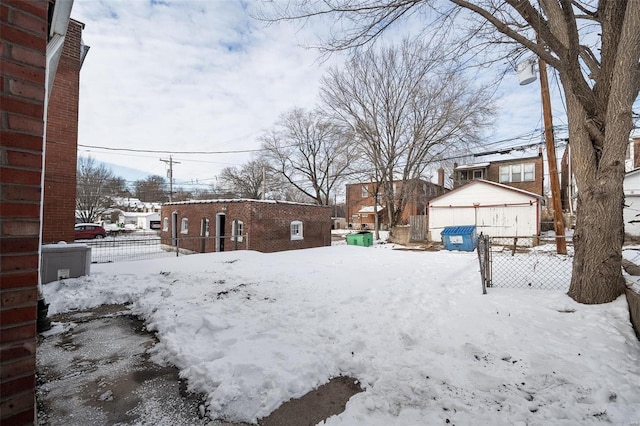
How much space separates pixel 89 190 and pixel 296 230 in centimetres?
3550

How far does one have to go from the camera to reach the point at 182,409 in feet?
7.55

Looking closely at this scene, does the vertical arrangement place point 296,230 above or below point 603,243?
below

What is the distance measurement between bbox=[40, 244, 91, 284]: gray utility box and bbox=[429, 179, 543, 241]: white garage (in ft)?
64.5

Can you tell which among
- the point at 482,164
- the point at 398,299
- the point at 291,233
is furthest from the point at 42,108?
the point at 482,164

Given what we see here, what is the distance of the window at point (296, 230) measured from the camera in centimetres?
1598

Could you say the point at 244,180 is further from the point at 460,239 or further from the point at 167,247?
the point at 460,239

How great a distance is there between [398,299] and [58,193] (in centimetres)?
834

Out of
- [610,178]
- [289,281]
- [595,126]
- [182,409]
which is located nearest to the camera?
[182,409]

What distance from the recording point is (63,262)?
610cm

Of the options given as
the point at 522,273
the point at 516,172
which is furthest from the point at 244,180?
the point at 522,273

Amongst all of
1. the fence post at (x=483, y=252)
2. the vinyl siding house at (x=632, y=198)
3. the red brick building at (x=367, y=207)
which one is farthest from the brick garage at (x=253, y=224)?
the vinyl siding house at (x=632, y=198)

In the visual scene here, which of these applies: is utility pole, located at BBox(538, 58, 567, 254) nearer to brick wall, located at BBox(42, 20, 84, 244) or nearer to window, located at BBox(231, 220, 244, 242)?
window, located at BBox(231, 220, 244, 242)

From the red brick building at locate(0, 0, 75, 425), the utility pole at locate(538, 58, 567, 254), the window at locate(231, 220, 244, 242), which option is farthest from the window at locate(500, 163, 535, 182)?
the red brick building at locate(0, 0, 75, 425)

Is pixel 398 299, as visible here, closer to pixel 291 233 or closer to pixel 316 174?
pixel 291 233
